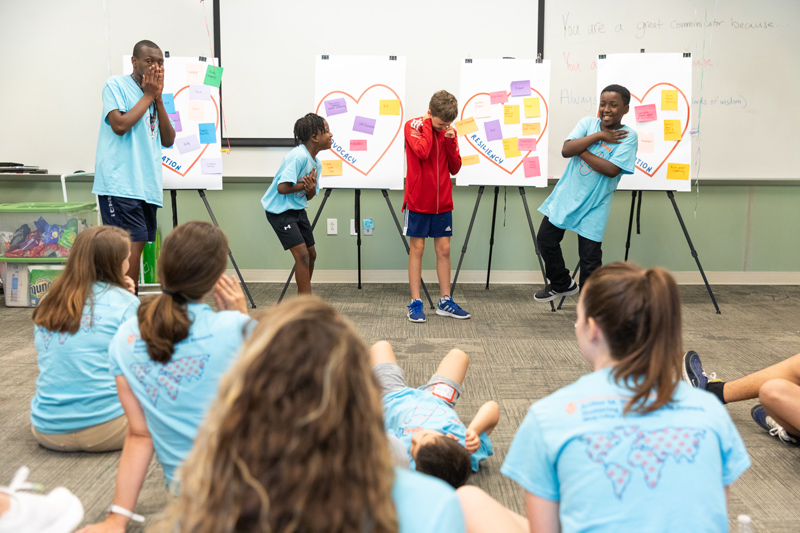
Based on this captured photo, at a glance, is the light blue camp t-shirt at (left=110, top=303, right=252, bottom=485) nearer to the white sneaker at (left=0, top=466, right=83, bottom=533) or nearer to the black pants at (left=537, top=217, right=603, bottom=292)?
the white sneaker at (left=0, top=466, right=83, bottom=533)

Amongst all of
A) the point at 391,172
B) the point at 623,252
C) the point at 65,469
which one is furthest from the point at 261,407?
the point at 623,252

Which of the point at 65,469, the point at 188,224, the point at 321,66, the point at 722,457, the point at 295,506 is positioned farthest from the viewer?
the point at 321,66

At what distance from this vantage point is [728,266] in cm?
502

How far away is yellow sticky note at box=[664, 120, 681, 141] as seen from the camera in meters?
4.26

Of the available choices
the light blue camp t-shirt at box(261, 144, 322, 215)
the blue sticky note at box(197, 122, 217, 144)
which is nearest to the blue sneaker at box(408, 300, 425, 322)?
the light blue camp t-shirt at box(261, 144, 322, 215)

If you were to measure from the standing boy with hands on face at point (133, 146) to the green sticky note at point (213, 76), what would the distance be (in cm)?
85

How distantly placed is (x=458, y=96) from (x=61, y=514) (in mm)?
3996

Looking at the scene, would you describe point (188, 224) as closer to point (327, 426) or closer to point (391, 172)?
point (327, 426)

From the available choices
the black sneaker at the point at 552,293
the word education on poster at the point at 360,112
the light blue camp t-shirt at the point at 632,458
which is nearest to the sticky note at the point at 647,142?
the black sneaker at the point at 552,293

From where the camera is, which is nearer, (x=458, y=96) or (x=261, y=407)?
(x=261, y=407)

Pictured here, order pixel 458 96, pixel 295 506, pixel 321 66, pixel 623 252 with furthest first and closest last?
1. pixel 623 252
2. pixel 458 96
3. pixel 321 66
4. pixel 295 506

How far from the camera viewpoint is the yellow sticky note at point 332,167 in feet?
14.2

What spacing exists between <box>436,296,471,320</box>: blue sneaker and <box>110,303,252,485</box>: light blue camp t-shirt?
257cm

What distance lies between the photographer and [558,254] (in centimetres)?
388
